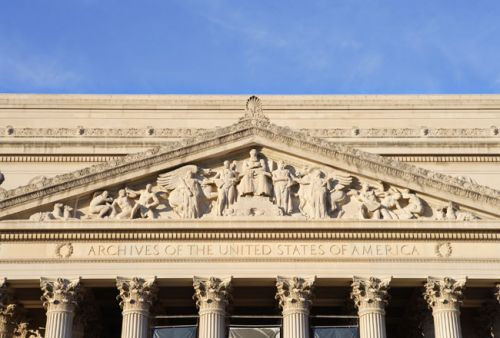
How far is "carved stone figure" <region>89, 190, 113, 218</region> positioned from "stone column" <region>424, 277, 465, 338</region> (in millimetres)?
12612

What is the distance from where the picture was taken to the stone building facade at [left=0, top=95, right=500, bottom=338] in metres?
40.6

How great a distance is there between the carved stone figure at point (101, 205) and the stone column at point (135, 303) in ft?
9.26

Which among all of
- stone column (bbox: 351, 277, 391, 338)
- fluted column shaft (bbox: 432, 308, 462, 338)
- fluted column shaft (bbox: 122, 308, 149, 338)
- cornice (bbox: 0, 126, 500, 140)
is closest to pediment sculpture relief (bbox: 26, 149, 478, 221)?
stone column (bbox: 351, 277, 391, 338)

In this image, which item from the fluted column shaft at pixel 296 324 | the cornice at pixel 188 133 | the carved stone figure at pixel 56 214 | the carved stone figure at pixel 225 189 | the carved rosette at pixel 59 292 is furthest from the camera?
the cornice at pixel 188 133

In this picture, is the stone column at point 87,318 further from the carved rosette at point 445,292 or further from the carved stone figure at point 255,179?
the carved rosette at point 445,292

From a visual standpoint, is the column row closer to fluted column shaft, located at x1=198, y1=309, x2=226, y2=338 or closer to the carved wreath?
fluted column shaft, located at x1=198, y1=309, x2=226, y2=338

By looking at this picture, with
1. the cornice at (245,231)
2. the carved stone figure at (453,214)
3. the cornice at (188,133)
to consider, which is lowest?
the cornice at (245,231)

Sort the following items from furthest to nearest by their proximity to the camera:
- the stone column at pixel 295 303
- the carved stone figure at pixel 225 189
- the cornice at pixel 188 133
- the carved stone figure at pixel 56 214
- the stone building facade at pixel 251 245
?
the cornice at pixel 188 133 < the carved stone figure at pixel 225 189 < the carved stone figure at pixel 56 214 < the stone building facade at pixel 251 245 < the stone column at pixel 295 303

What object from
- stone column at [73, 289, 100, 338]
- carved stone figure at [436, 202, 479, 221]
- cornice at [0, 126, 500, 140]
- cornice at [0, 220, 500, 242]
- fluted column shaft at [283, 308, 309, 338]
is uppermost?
cornice at [0, 126, 500, 140]

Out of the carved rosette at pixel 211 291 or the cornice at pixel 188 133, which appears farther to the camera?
the cornice at pixel 188 133

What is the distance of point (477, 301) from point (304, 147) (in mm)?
9230

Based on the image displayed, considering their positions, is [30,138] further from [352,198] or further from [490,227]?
[490,227]

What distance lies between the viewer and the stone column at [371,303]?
131 feet

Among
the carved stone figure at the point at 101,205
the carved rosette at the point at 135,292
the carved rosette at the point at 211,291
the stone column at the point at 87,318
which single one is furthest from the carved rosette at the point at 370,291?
the stone column at the point at 87,318
